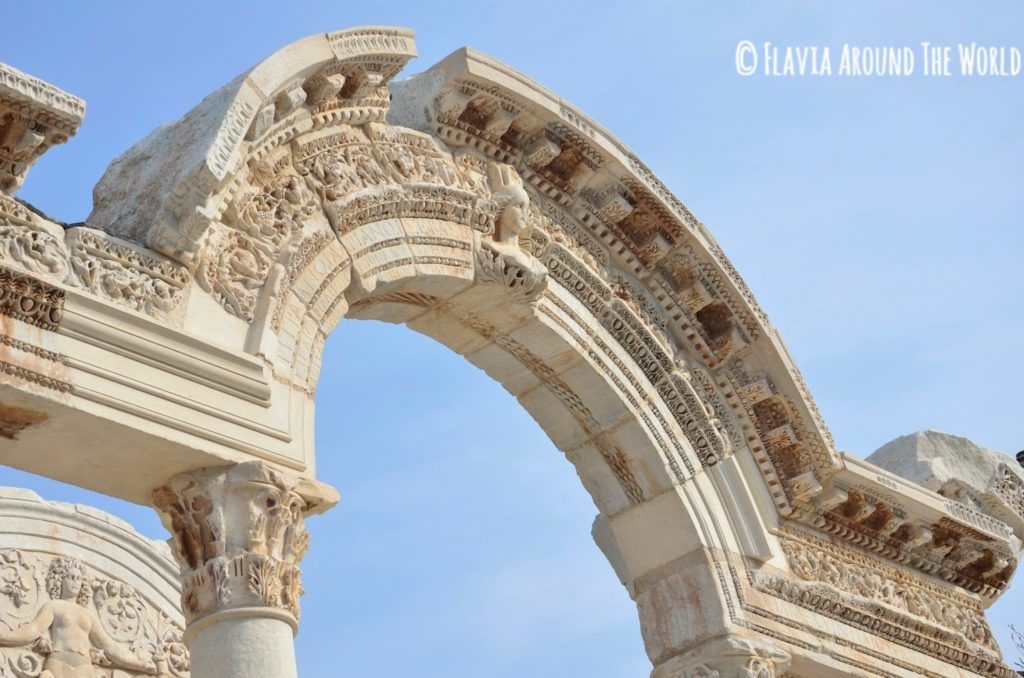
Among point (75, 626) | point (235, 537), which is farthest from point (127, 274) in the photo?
point (75, 626)

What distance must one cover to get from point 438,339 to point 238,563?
2.86m

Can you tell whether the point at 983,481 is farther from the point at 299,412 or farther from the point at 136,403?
the point at 136,403

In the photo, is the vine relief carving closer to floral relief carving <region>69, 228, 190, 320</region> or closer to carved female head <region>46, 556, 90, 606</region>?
carved female head <region>46, 556, 90, 606</region>

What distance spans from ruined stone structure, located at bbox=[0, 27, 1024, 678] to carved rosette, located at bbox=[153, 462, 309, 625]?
0.4 inches

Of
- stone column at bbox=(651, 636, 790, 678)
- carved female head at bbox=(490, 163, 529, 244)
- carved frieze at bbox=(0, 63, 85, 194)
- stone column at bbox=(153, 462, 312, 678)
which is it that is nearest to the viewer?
carved frieze at bbox=(0, 63, 85, 194)

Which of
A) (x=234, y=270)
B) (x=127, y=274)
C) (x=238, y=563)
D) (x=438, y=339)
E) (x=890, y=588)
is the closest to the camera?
(x=238, y=563)

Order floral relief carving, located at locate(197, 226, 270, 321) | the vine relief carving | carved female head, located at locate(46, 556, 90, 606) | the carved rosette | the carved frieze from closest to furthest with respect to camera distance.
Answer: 1. the carved frieze
2. the carved rosette
3. floral relief carving, located at locate(197, 226, 270, 321)
4. the vine relief carving
5. carved female head, located at locate(46, 556, 90, 606)

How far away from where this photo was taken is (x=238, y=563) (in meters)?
6.20

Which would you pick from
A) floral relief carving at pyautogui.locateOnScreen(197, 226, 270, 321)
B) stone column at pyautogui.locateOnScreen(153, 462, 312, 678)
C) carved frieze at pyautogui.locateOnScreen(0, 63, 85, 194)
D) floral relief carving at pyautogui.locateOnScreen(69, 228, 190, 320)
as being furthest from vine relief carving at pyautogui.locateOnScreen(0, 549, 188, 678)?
carved frieze at pyautogui.locateOnScreen(0, 63, 85, 194)

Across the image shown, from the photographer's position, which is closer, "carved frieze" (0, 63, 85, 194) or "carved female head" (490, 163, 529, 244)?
"carved frieze" (0, 63, 85, 194)

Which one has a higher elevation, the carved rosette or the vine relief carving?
the vine relief carving

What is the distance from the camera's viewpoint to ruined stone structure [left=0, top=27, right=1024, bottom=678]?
618 cm

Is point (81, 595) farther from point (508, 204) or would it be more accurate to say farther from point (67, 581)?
point (508, 204)

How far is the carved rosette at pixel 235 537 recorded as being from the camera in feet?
20.3
